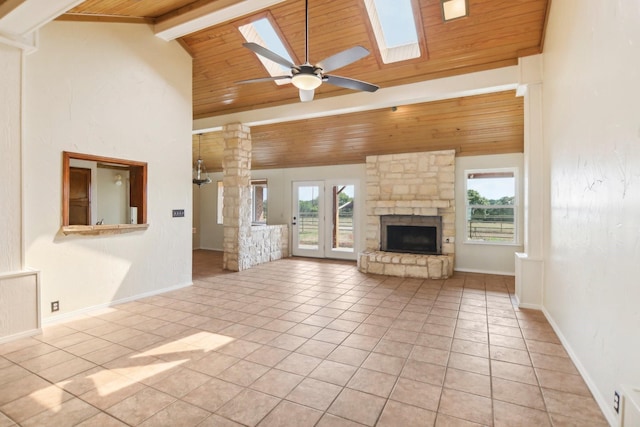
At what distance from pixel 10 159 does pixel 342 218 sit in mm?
6079

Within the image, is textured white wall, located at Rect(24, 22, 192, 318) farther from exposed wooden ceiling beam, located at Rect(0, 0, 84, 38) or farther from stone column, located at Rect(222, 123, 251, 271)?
stone column, located at Rect(222, 123, 251, 271)

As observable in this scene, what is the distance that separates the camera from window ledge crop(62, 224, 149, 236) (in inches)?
141

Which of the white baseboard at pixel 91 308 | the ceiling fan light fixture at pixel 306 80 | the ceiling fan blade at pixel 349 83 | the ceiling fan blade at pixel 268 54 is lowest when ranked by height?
the white baseboard at pixel 91 308

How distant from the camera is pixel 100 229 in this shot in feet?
12.7

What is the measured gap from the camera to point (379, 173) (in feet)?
23.0

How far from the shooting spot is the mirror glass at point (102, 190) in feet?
11.9

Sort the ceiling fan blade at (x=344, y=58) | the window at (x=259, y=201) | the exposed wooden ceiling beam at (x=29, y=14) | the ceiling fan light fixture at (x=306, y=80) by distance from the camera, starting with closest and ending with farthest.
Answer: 1. the exposed wooden ceiling beam at (x=29, y=14)
2. the ceiling fan blade at (x=344, y=58)
3. the ceiling fan light fixture at (x=306, y=80)
4. the window at (x=259, y=201)

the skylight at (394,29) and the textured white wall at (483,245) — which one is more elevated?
the skylight at (394,29)

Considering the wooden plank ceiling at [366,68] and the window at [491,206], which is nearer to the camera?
the wooden plank ceiling at [366,68]

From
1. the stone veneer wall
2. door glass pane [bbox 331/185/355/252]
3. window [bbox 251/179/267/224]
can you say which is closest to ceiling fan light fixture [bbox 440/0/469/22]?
the stone veneer wall

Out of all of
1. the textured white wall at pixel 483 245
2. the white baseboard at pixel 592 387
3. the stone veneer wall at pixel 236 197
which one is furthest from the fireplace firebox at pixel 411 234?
the white baseboard at pixel 592 387

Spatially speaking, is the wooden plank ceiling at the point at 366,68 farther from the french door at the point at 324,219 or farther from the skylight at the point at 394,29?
the french door at the point at 324,219

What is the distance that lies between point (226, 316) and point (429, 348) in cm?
225

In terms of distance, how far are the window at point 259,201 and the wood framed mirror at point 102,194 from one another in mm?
4589
